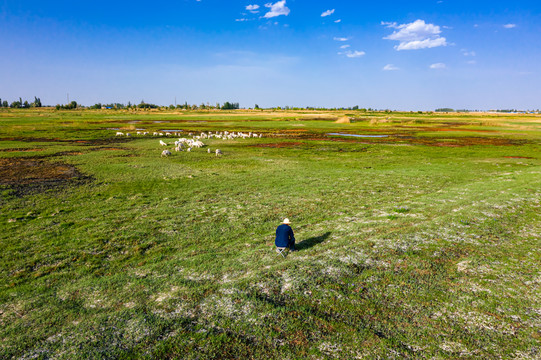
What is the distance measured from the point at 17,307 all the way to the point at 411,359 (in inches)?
519

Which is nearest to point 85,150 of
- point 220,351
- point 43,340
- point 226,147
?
point 226,147

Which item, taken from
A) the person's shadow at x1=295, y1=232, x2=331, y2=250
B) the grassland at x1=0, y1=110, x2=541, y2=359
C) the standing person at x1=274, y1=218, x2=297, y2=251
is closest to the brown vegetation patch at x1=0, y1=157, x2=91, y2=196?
the grassland at x1=0, y1=110, x2=541, y2=359

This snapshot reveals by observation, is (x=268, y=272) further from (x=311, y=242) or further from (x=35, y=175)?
(x=35, y=175)

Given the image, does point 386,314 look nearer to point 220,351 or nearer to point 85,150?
point 220,351

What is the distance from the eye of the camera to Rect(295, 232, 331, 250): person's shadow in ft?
48.9

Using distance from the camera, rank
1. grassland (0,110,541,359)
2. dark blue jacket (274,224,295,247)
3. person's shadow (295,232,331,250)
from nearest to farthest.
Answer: grassland (0,110,541,359) < dark blue jacket (274,224,295,247) < person's shadow (295,232,331,250)

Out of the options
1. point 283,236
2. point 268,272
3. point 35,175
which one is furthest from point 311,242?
point 35,175

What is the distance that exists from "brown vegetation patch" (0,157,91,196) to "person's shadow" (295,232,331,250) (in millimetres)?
24650

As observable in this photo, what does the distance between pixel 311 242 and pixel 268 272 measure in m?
3.90

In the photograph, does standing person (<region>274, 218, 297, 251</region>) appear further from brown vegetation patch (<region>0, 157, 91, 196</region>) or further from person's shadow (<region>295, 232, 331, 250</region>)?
brown vegetation patch (<region>0, 157, 91, 196</region>)

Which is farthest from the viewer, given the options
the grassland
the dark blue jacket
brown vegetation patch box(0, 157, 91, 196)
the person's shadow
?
brown vegetation patch box(0, 157, 91, 196)

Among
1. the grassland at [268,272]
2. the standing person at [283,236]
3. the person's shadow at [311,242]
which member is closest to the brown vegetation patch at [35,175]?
the grassland at [268,272]

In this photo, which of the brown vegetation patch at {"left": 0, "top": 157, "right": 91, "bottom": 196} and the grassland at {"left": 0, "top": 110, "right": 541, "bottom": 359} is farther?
the brown vegetation patch at {"left": 0, "top": 157, "right": 91, "bottom": 196}

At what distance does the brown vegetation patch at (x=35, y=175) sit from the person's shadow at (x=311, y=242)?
24650mm
